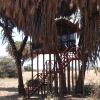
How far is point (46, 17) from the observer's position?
25.8 metres

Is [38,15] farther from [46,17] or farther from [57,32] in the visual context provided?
[57,32]

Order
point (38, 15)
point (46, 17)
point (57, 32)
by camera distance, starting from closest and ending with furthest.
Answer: point (46, 17) < point (38, 15) < point (57, 32)

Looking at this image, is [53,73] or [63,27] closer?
[53,73]

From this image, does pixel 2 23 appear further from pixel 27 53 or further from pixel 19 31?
pixel 27 53

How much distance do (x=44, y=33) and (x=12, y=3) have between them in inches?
112

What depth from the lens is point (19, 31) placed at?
30656mm

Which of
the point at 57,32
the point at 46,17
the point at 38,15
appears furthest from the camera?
the point at 57,32

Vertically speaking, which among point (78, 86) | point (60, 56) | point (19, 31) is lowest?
point (78, 86)

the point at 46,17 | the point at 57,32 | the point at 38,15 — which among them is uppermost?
the point at 38,15

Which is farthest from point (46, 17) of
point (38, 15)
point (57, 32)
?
point (57, 32)

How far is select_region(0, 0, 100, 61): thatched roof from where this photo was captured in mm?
25703

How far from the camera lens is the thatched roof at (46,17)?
25.7 m

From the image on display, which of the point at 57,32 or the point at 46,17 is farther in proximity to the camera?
the point at 57,32

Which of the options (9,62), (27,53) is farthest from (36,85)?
(9,62)
